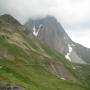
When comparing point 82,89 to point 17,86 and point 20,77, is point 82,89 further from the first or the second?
point 17,86

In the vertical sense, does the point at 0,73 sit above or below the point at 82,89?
above

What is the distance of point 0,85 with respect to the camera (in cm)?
13225

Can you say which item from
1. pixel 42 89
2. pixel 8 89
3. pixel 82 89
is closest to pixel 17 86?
pixel 8 89

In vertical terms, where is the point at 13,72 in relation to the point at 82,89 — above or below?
above

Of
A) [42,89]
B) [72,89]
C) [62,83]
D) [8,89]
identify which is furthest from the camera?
[62,83]

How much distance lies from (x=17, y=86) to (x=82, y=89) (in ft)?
225

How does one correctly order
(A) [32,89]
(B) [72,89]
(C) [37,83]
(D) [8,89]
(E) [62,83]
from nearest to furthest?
1. (D) [8,89]
2. (A) [32,89]
3. (C) [37,83]
4. (B) [72,89]
5. (E) [62,83]

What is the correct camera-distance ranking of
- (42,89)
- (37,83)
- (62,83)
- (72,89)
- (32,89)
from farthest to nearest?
(62,83) → (72,89) → (37,83) → (42,89) → (32,89)

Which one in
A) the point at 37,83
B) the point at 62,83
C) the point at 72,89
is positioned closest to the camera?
the point at 37,83

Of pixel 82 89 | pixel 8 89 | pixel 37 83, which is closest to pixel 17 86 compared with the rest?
pixel 8 89

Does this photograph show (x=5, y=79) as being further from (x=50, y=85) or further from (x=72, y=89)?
(x=72, y=89)

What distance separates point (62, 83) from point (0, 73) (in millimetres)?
47141

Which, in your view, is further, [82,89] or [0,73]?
[82,89]

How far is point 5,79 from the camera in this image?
142 meters
